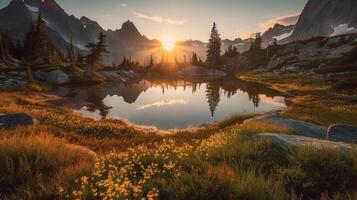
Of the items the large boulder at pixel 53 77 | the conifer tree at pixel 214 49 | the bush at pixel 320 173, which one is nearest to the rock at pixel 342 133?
the bush at pixel 320 173

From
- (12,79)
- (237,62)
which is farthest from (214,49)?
(12,79)

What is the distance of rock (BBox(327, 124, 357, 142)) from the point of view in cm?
1389

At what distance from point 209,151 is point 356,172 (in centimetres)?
370

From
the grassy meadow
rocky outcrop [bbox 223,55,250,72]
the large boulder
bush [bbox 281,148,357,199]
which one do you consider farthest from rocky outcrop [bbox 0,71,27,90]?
rocky outcrop [bbox 223,55,250,72]

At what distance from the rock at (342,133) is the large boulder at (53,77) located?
209ft

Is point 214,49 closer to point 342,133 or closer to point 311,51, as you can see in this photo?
point 311,51

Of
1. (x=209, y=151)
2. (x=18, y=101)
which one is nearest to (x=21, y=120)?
(x=209, y=151)

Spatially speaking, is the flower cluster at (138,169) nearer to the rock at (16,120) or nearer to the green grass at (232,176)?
the green grass at (232,176)

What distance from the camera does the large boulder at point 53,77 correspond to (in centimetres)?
6681

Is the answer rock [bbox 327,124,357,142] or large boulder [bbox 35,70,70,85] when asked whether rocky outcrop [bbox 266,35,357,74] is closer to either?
large boulder [bbox 35,70,70,85]

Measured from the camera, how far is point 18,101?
3428 cm

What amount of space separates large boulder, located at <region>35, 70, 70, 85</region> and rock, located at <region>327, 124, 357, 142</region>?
209ft

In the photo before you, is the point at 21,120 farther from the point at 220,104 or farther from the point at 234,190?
the point at 220,104

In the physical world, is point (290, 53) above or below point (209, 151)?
above
